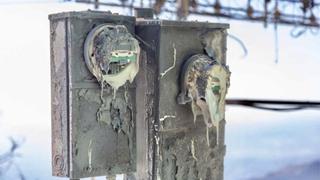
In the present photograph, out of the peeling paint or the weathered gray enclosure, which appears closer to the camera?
the weathered gray enclosure

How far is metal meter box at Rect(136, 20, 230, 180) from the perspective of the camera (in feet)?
6.84

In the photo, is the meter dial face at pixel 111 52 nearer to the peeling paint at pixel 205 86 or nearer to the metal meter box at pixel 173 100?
the metal meter box at pixel 173 100

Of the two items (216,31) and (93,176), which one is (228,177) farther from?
(93,176)

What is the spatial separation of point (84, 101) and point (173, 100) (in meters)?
0.39

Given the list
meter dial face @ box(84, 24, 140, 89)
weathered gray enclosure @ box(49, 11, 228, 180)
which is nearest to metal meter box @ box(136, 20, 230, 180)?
weathered gray enclosure @ box(49, 11, 228, 180)

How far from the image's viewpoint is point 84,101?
1.93 metres

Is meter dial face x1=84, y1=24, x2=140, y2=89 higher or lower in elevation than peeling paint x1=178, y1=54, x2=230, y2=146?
higher

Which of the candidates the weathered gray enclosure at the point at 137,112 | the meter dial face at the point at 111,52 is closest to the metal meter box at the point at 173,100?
the weathered gray enclosure at the point at 137,112

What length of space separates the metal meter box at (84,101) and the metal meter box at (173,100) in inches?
3.7

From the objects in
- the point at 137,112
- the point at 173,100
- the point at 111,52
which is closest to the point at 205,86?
the point at 173,100

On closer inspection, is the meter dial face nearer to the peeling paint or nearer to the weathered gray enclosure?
the weathered gray enclosure

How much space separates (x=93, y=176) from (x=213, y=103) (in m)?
0.56

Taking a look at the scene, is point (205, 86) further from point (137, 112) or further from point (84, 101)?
point (84, 101)

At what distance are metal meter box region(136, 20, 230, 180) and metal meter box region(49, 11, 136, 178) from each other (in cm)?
9
